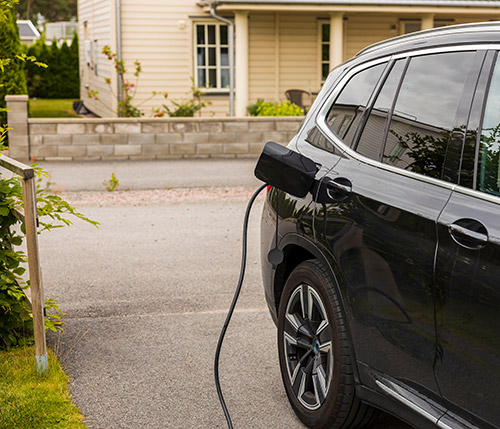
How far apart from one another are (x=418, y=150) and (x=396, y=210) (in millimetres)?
276

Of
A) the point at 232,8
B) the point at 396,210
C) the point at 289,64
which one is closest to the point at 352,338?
the point at 396,210

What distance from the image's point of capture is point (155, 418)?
4.34 meters

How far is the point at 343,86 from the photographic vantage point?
4242mm

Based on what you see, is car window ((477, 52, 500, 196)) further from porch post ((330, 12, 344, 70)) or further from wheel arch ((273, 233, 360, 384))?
porch post ((330, 12, 344, 70))

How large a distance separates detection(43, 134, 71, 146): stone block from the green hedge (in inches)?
950

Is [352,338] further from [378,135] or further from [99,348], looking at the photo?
[99,348]

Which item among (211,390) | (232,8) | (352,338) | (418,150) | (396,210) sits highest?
(232,8)

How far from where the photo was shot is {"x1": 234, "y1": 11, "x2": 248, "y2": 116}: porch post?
20.0 m

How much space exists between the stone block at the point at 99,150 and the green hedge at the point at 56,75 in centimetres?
2406

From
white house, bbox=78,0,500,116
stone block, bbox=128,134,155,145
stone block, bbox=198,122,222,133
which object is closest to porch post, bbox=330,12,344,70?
white house, bbox=78,0,500,116

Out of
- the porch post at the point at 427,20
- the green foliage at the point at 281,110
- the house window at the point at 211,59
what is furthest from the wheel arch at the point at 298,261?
the porch post at the point at 427,20

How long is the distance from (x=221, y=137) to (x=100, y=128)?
2248 millimetres

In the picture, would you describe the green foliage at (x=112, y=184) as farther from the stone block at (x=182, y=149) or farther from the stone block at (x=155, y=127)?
the stone block at (x=182, y=149)

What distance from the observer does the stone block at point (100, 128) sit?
48.1 ft
